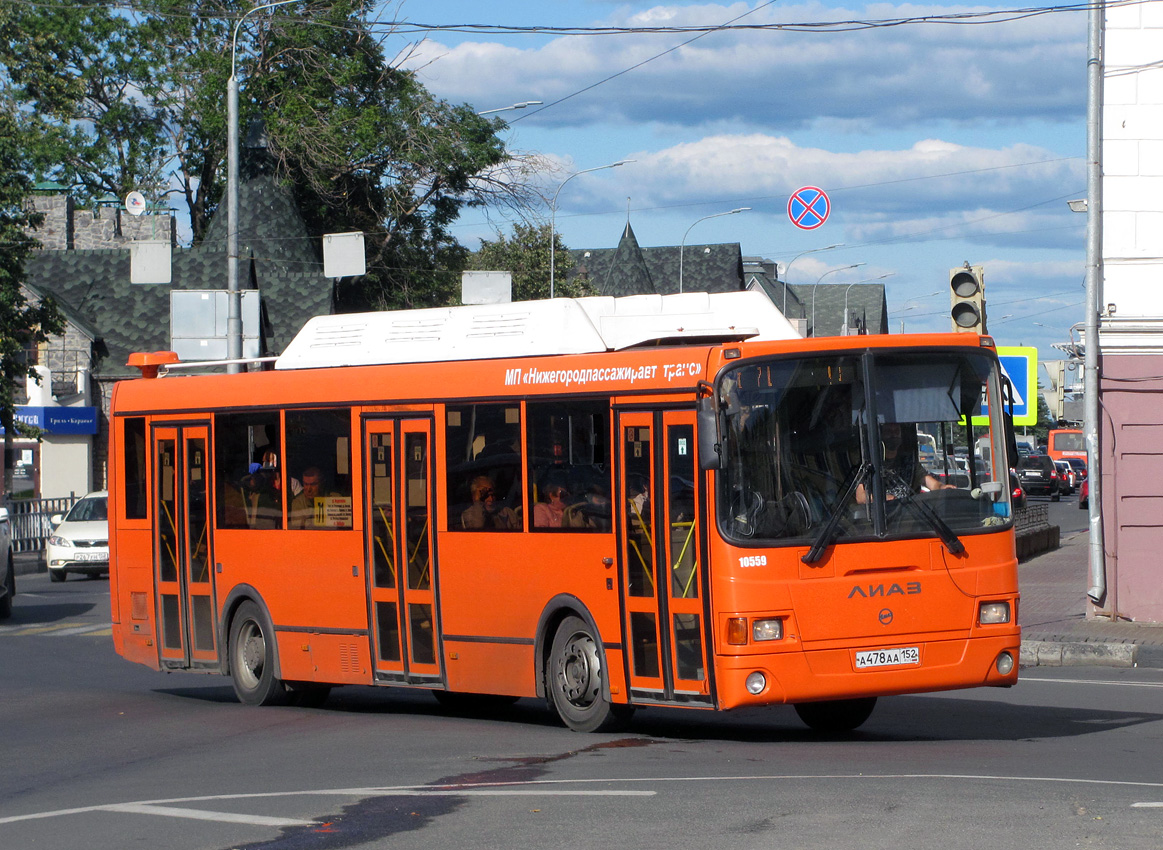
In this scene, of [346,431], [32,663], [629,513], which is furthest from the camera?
[32,663]

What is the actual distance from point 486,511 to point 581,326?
4.78ft

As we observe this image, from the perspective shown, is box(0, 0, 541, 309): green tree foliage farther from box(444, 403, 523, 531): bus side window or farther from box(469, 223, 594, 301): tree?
box(444, 403, 523, 531): bus side window

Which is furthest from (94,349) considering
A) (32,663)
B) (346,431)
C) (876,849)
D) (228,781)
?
(876,849)

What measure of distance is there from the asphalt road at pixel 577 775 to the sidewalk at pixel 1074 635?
147cm

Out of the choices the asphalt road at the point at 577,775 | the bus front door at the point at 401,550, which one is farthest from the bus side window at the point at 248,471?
the asphalt road at the point at 577,775

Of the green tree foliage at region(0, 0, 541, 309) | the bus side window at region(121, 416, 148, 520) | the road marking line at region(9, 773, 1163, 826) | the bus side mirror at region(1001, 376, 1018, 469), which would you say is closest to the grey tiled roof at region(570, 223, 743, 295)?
the green tree foliage at region(0, 0, 541, 309)

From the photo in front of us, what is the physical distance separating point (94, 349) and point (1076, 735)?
4816 cm

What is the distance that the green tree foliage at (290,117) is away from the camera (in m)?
49.9

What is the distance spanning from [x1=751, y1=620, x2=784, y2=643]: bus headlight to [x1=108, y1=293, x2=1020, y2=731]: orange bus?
0.05 feet

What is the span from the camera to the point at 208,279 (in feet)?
176

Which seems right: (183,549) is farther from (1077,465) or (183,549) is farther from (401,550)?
(1077,465)

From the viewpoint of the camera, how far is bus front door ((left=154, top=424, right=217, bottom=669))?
571 inches

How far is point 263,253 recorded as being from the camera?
52.8m

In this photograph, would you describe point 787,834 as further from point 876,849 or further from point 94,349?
point 94,349
